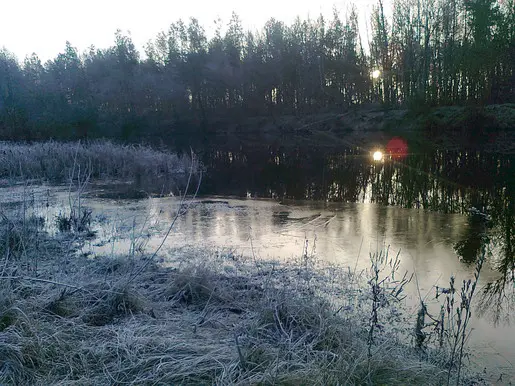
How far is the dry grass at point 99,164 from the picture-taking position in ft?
54.7

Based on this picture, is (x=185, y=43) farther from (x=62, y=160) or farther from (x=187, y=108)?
(x=62, y=160)

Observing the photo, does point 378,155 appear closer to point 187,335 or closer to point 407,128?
point 407,128

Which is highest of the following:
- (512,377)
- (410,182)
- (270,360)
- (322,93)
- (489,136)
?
(322,93)

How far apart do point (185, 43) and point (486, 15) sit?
39382 mm

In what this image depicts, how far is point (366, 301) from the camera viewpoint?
494 centimetres

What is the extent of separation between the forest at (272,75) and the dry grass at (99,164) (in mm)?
11294

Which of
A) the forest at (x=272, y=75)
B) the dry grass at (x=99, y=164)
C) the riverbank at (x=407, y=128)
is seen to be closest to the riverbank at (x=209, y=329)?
the dry grass at (x=99, y=164)

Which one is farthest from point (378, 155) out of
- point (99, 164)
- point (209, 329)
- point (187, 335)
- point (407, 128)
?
point (187, 335)

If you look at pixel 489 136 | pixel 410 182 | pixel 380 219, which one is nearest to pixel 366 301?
pixel 380 219

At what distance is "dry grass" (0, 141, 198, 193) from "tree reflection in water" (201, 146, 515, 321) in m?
2.00

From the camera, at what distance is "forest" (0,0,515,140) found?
109 ft

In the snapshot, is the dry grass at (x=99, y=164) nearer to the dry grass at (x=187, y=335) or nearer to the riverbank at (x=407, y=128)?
the dry grass at (x=187, y=335)

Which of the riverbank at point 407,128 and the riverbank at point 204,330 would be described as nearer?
the riverbank at point 204,330

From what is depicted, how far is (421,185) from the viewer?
1341 cm
